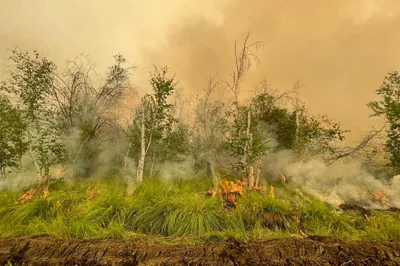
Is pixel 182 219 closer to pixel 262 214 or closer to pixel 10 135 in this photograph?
pixel 262 214

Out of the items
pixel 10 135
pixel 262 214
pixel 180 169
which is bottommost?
pixel 262 214

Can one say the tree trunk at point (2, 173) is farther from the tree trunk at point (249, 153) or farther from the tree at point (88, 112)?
the tree trunk at point (249, 153)

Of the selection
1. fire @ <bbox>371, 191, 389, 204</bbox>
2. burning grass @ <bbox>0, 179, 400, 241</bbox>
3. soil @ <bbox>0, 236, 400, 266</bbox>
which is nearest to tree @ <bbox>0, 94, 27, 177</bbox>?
burning grass @ <bbox>0, 179, 400, 241</bbox>

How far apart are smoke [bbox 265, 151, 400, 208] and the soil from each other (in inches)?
251

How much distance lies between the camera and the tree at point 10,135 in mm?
8070

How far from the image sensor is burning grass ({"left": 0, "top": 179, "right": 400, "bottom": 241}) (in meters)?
4.22

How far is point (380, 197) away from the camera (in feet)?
29.9

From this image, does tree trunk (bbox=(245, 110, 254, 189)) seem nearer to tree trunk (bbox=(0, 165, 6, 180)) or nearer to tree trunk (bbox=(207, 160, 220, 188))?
tree trunk (bbox=(207, 160, 220, 188))

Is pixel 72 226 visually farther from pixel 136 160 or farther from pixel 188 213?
pixel 136 160

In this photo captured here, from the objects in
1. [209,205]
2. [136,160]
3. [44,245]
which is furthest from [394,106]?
[44,245]

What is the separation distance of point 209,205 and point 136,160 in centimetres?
689

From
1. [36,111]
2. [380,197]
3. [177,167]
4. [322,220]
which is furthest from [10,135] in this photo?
[380,197]

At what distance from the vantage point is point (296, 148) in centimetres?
1076

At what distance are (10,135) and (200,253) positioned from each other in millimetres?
8513
